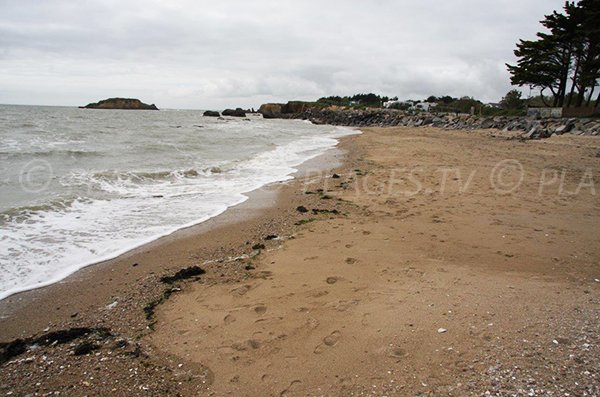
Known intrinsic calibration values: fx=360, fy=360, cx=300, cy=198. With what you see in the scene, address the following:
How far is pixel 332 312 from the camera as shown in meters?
3.42

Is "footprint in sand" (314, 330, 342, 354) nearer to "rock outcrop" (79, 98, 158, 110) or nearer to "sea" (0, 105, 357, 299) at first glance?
"sea" (0, 105, 357, 299)

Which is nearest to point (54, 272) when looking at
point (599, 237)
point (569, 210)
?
point (599, 237)

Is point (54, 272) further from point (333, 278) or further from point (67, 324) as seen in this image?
point (333, 278)

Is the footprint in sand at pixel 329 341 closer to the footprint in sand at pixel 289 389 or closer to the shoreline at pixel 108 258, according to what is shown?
the footprint in sand at pixel 289 389

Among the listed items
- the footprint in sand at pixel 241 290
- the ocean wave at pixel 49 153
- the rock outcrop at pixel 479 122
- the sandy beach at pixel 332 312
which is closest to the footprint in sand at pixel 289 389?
the sandy beach at pixel 332 312

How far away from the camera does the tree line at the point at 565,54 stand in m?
29.6

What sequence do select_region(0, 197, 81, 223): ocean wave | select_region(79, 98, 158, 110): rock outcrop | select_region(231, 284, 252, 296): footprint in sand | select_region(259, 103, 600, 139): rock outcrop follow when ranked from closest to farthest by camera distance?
select_region(231, 284, 252, 296): footprint in sand → select_region(0, 197, 81, 223): ocean wave → select_region(259, 103, 600, 139): rock outcrop → select_region(79, 98, 158, 110): rock outcrop

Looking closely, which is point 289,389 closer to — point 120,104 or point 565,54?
point 565,54

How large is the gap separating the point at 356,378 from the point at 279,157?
1495 centimetres

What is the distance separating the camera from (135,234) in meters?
5.91

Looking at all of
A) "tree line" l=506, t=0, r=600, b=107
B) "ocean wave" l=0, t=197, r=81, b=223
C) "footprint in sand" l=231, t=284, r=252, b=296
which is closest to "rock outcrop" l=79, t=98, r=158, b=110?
"tree line" l=506, t=0, r=600, b=107

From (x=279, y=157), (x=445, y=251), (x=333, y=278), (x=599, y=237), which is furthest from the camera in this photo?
(x=279, y=157)

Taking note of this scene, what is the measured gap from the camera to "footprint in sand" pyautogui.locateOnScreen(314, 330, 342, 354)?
9.48 ft

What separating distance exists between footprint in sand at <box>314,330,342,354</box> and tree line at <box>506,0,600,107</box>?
35.3 metres
